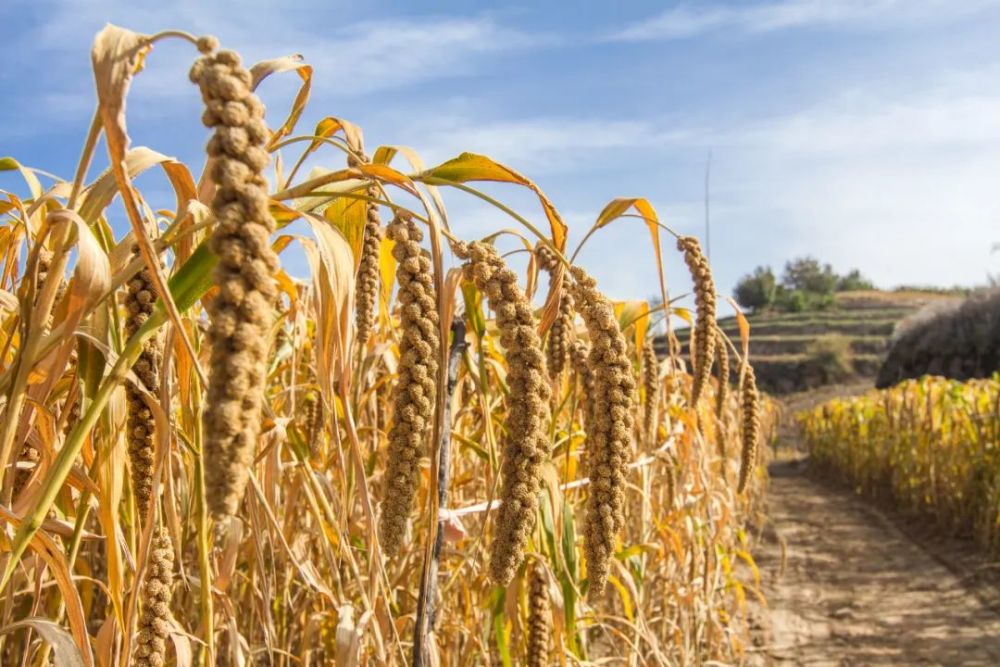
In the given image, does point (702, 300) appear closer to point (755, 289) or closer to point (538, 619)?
point (538, 619)

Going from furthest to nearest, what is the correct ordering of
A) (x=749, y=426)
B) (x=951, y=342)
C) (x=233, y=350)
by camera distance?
(x=951, y=342) < (x=749, y=426) < (x=233, y=350)

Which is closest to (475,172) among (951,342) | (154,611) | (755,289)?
(154,611)

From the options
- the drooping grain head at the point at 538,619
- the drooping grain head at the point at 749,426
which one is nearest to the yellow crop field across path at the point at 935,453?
the drooping grain head at the point at 749,426

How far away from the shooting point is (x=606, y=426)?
751 millimetres

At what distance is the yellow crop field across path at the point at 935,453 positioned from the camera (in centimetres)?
676

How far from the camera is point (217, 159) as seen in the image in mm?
464

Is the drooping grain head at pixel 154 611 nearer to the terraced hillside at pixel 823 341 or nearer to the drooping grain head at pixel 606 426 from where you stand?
the drooping grain head at pixel 606 426

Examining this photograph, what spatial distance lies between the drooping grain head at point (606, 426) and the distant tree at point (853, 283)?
60.7 meters

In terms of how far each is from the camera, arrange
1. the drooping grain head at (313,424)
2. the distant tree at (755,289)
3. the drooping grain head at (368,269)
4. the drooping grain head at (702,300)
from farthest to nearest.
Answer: the distant tree at (755,289) → the drooping grain head at (313,424) → the drooping grain head at (702,300) → the drooping grain head at (368,269)

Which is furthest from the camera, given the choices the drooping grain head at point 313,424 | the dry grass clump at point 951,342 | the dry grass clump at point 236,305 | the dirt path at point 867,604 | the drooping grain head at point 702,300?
the dry grass clump at point 951,342

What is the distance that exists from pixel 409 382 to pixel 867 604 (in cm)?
556

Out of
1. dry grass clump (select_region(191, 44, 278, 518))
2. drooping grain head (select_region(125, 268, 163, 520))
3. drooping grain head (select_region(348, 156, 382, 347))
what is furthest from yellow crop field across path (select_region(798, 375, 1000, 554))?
dry grass clump (select_region(191, 44, 278, 518))

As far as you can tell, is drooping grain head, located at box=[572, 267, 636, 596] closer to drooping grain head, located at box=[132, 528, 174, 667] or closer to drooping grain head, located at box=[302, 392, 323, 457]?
drooping grain head, located at box=[132, 528, 174, 667]

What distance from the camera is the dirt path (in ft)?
14.6
